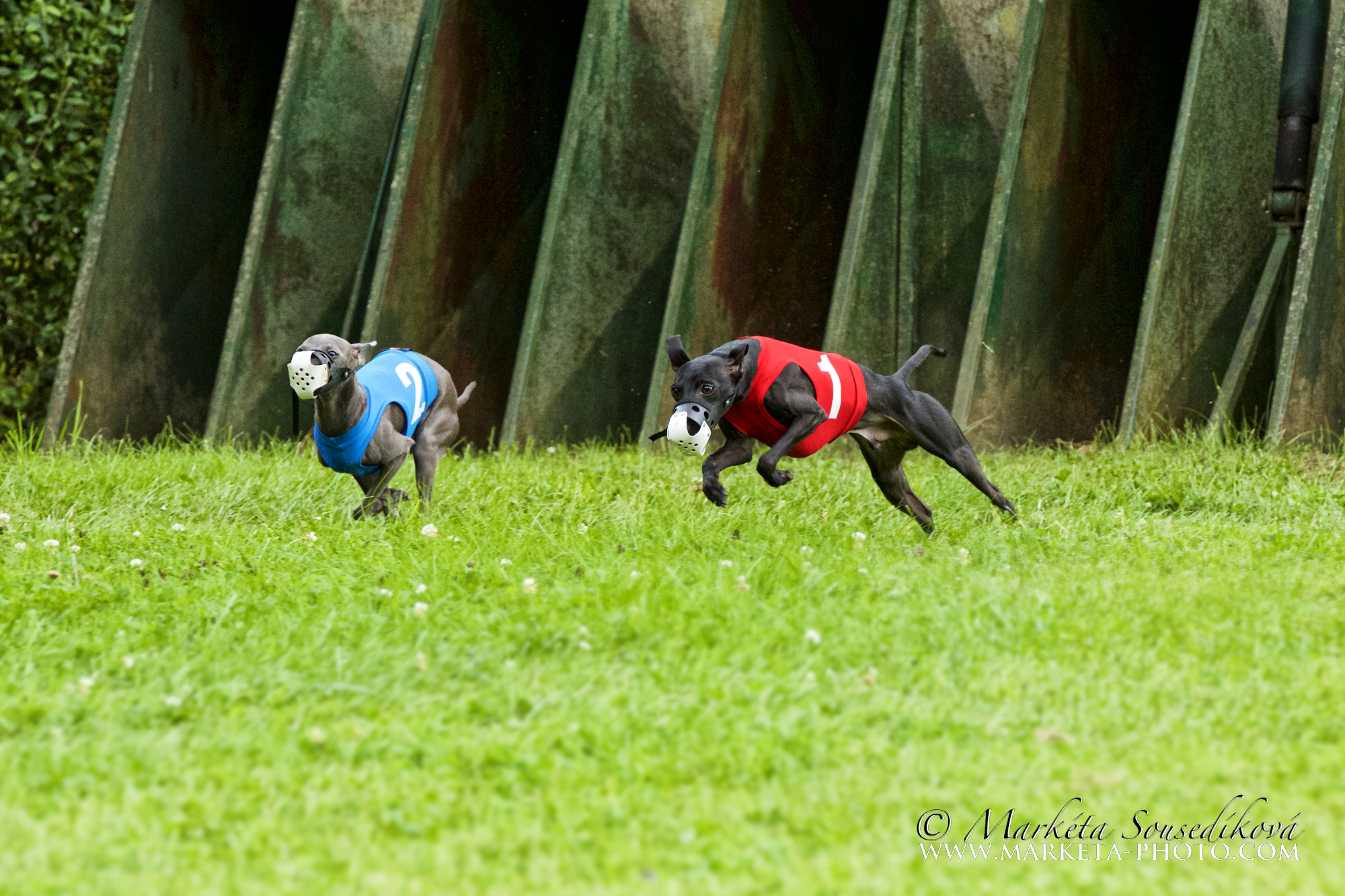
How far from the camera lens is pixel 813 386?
527 cm

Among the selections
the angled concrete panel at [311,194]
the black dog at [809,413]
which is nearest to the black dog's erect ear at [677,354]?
the black dog at [809,413]

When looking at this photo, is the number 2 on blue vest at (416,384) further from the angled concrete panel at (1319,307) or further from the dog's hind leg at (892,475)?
the angled concrete panel at (1319,307)

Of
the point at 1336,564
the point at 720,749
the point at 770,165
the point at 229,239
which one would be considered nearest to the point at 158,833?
the point at 720,749

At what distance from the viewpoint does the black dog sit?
499cm

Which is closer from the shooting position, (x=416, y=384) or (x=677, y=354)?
(x=677, y=354)

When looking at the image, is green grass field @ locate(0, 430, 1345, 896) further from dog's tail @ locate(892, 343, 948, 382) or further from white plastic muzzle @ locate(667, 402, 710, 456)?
dog's tail @ locate(892, 343, 948, 382)

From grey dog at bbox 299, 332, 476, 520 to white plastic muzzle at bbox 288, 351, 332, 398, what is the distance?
0.33 ft

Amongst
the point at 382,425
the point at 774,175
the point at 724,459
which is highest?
the point at 774,175

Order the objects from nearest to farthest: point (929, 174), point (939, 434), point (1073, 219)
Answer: point (939, 434)
point (1073, 219)
point (929, 174)

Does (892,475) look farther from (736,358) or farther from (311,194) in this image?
(311,194)

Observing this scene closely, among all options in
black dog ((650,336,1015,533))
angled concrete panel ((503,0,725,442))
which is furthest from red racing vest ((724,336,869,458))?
angled concrete panel ((503,0,725,442))

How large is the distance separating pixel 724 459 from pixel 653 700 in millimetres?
1886

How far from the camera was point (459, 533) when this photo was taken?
18.4 ft

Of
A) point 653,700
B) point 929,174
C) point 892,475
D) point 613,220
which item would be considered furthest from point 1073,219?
point 653,700
